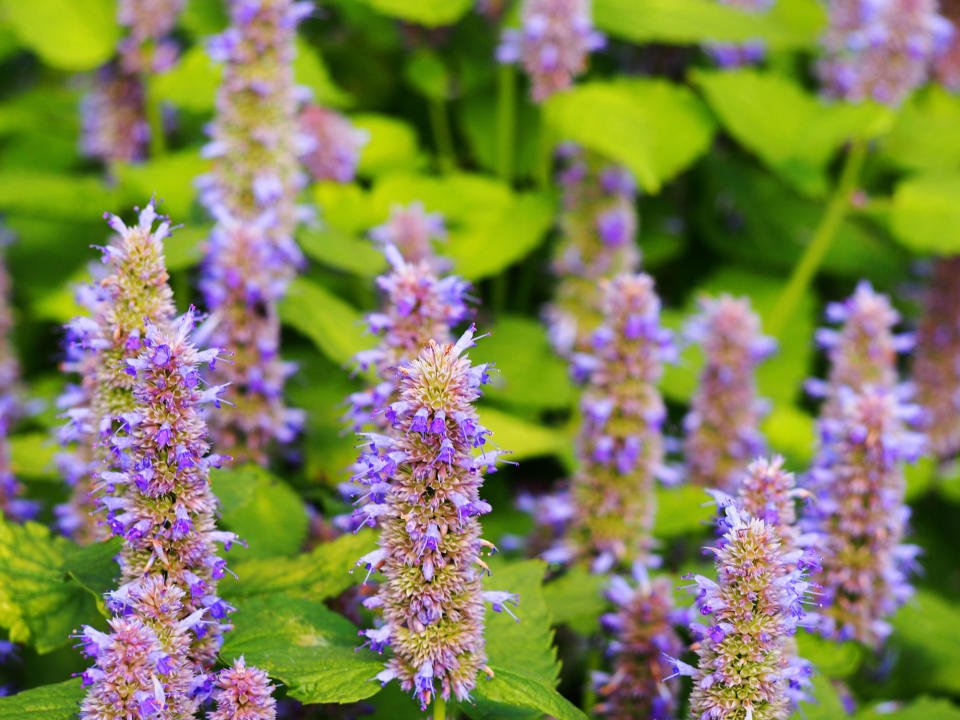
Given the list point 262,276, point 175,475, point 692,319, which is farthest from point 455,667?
point 692,319

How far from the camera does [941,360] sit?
19.3 feet

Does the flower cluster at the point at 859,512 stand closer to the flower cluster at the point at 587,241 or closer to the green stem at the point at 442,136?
the flower cluster at the point at 587,241

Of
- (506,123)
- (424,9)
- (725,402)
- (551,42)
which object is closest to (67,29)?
(424,9)

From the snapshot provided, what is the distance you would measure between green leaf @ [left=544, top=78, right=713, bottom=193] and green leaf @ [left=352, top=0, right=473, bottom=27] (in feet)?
2.21

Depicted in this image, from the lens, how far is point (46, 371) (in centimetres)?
568

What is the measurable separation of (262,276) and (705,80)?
9.65ft

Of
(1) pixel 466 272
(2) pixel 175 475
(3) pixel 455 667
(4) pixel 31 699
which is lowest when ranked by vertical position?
(4) pixel 31 699

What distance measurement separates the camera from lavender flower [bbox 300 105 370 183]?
506 centimetres

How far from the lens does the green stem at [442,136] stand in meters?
5.95

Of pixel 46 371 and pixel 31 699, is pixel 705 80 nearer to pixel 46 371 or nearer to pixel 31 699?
pixel 46 371

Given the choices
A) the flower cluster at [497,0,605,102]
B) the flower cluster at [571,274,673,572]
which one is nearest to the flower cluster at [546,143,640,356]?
the flower cluster at [497,0,605,102]

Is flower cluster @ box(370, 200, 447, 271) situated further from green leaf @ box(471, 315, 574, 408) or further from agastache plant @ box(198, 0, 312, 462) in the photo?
green leaf @ box(471, 315, 574, 408)

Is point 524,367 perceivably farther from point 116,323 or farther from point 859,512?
point 116,323

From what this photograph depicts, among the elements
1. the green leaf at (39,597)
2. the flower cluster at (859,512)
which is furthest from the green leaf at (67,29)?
the flower cluster at (859,512)
